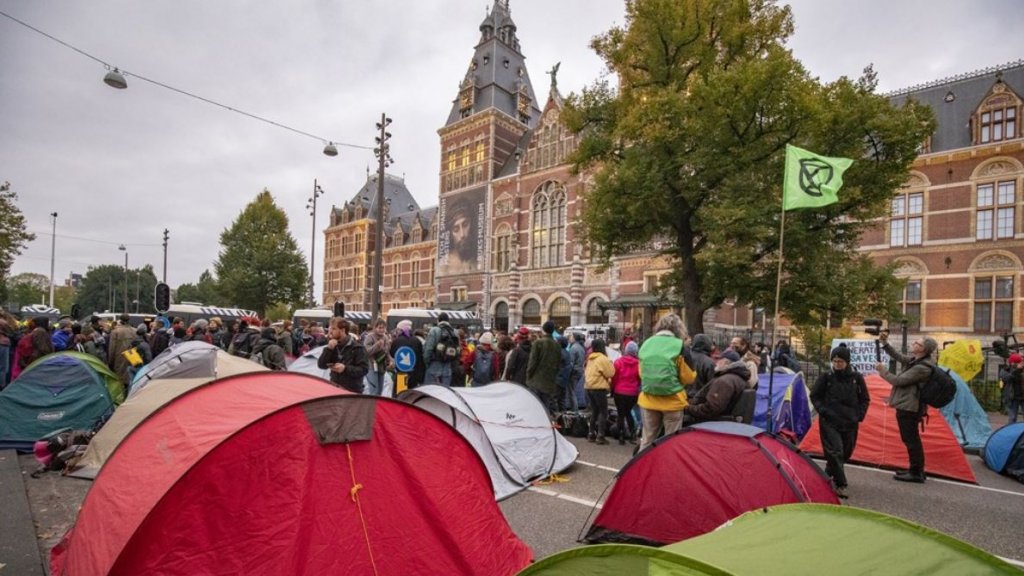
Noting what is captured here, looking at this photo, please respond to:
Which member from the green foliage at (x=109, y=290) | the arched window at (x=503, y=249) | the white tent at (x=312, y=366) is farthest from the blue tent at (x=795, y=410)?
the green foliage at (x=109, y=290)

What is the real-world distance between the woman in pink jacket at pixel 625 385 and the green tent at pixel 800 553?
591 cm

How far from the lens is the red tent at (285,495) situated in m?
2.93

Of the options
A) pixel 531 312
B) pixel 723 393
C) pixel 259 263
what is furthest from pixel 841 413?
pixel 259 263

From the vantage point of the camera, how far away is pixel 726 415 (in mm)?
5785

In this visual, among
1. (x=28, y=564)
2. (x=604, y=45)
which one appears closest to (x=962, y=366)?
(x=604, y=45)

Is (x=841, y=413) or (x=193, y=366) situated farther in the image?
(x=193, y=366)

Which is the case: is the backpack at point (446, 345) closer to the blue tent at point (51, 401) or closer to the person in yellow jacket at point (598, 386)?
the person in yellow jacket at point (598, 386)

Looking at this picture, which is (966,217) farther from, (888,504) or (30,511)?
(30,511)

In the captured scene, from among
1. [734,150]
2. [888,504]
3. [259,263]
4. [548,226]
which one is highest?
[548,226]

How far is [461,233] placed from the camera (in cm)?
3747

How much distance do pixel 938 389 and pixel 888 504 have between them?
63.0 inches

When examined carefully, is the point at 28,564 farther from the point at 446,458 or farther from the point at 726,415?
the point at 726,415

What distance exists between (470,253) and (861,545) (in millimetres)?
34950

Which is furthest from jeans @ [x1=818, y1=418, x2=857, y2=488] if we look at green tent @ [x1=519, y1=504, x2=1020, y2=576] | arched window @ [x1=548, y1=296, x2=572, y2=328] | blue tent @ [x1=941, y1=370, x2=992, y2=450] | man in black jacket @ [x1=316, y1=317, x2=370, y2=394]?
arched window @ [x1=548, y1=296, x2=572, y2=328]
